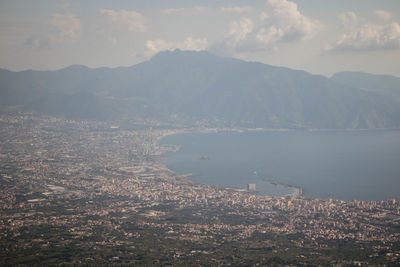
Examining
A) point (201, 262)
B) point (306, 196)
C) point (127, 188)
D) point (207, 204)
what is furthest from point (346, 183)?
point (201, 262)

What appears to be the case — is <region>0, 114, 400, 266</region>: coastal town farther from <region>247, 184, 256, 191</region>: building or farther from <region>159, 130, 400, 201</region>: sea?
<region>159, 130, 400, 201</region>: sea

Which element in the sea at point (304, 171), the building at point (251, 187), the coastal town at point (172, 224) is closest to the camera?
the coastal town at point (172, 224)

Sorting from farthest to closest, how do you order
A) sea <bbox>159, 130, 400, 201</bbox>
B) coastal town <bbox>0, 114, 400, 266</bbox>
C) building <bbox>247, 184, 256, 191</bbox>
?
building <bbox>247, 184, 256, 191</bbox>
sea <bbox>159, 130, 400, 201</bbox>
coastal town <bbox>0, 114, 400, 266</bbox>

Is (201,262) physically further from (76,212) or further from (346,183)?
(346,183)

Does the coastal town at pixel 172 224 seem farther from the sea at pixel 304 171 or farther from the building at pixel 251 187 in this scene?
Result: the sea at pixel 304 171

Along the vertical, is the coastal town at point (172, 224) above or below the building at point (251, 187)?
below

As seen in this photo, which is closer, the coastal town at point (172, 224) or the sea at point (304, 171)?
the coastal town at point (172, 224)

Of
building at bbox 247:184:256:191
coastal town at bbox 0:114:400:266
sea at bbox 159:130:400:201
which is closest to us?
coastal town at bbox 0:114:400:266

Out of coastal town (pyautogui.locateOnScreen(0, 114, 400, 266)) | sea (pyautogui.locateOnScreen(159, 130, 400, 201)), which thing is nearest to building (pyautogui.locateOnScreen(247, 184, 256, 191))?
sea (pyautogui.locateOnScreen(159, 130, 400, 201))

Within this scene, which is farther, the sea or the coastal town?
the sea

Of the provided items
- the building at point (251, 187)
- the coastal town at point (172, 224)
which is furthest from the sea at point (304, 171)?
the coastal town at point (172, 224)
